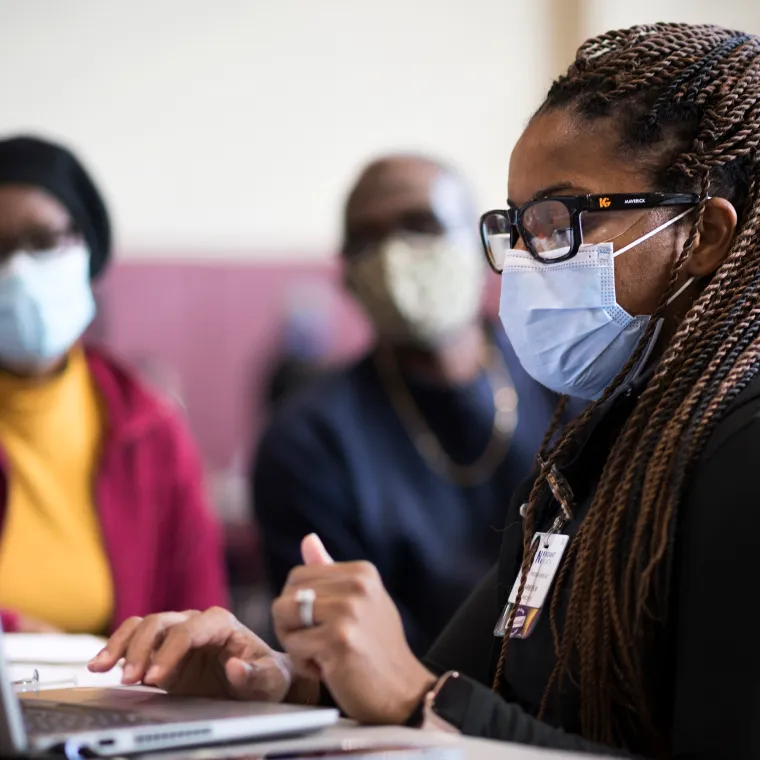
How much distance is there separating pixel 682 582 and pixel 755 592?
3.2 inches

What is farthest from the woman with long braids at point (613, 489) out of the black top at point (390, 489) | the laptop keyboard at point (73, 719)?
the black top at point (390, 489)

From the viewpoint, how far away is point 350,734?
90 centimetres

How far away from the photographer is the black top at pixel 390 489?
90.3 inches

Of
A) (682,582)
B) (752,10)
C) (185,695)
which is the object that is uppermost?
(752,10)

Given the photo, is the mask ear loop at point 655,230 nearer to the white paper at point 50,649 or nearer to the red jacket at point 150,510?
the white paper at point 50,649

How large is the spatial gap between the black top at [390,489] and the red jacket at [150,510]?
176 millimetres

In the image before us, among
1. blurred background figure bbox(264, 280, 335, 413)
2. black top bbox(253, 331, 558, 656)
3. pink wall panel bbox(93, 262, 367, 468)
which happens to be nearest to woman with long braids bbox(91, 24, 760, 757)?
black top bbox(253, 331, 558, 656)

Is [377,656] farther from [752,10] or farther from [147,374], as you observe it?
[147,374]

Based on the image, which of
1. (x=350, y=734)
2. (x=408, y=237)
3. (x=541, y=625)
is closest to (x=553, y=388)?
(x=541, y=625)

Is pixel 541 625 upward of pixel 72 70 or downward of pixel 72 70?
downward

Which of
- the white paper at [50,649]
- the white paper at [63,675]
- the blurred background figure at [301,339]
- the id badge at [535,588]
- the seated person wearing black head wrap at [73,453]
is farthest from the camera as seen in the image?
the blurred background figure at [301,339]

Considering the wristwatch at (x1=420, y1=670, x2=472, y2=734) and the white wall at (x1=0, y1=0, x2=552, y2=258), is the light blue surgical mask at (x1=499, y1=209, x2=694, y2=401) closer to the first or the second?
the wristwatch at (x1=420, y1=670, x2=472, y2=734)

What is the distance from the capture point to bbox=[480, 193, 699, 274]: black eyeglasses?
1168 mm

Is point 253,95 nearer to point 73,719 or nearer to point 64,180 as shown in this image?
point 64,180
